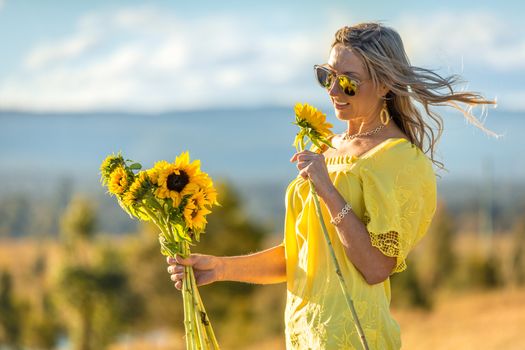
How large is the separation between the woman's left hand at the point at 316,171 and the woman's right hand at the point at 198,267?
1.58 feet

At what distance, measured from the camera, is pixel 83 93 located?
17850cm

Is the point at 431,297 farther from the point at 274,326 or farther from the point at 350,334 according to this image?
the point at 350,334

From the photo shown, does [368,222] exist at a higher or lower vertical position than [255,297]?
higher

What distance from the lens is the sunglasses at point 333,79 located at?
3141mm

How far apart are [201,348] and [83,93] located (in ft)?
586

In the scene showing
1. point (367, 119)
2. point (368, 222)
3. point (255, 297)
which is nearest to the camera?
point (368, 222)

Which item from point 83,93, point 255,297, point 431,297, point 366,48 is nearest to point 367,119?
point 366,48

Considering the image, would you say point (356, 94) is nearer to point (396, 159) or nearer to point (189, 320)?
point (396, 159)

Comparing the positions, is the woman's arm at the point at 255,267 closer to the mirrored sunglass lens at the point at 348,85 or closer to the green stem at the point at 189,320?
the green stem at the point at 189,320

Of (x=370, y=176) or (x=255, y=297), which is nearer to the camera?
(x=370, y=176)

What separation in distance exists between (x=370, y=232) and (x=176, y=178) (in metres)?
0.61

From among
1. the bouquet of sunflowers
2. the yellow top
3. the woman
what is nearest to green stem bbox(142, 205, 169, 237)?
the bouquet of sunflowers

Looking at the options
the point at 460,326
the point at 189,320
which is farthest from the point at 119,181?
the point at 460,326

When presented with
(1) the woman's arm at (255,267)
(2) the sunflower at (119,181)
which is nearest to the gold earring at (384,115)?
(1) the woman's arm at (255,267)
